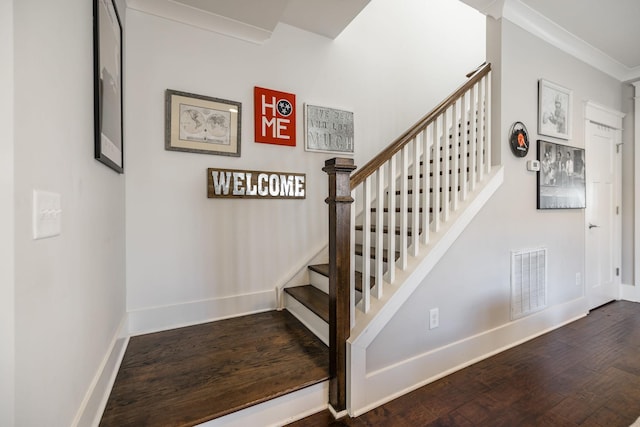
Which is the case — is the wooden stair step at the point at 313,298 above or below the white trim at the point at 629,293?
above

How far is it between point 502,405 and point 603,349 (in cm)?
136

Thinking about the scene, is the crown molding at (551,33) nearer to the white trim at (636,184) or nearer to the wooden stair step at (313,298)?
the white trim at (636,184)

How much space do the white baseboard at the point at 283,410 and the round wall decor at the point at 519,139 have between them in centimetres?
225

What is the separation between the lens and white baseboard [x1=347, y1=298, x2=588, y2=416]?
59.3 inches

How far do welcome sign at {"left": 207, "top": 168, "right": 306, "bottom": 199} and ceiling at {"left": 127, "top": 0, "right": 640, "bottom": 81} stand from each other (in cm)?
115

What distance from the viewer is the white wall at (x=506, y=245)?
1737 millimetres

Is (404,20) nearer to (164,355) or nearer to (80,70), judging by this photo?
(80,70)

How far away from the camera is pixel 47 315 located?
2.61ft

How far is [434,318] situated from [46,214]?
197 centimetres

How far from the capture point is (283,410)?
1405mm

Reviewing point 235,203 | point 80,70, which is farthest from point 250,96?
point 80,70

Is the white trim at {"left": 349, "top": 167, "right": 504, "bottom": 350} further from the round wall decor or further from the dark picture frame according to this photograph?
the dark picture frame

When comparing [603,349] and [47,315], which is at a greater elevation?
[47,315]

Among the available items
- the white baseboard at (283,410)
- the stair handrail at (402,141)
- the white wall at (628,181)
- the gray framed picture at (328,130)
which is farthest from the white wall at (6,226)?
the white wall at (628,181)
